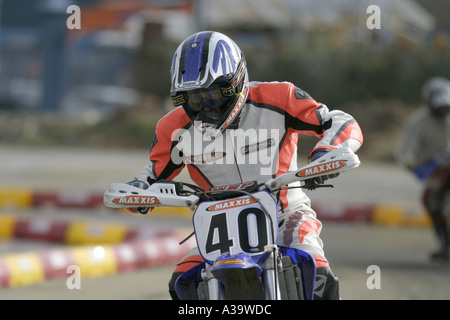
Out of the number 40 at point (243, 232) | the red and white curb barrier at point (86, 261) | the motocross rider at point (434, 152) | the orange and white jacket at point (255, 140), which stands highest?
the motocross rider at point (434, 152)

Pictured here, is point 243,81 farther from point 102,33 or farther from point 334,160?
point 102,33

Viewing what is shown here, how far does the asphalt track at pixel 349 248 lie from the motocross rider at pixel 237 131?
2981 millimetres

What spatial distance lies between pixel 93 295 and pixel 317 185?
4.07 m

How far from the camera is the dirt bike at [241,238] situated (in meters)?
3.62

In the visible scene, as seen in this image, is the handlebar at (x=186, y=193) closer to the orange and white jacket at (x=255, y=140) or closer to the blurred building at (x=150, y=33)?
the orange and white jacket at (x=255, y=140)

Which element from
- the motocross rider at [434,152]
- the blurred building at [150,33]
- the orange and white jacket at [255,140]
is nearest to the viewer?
the orange and white jacket at [255,140]

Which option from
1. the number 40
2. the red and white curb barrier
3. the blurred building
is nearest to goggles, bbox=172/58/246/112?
the number 40

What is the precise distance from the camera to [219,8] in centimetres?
3416

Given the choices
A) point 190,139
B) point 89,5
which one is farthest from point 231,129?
point 89,5

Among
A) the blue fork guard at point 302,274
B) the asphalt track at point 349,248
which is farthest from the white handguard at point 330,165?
the asphalt track at point 349,248

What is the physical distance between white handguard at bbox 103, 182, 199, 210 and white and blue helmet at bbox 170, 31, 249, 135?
16.7 inches

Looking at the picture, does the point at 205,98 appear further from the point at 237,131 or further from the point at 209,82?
the point at 237,131
